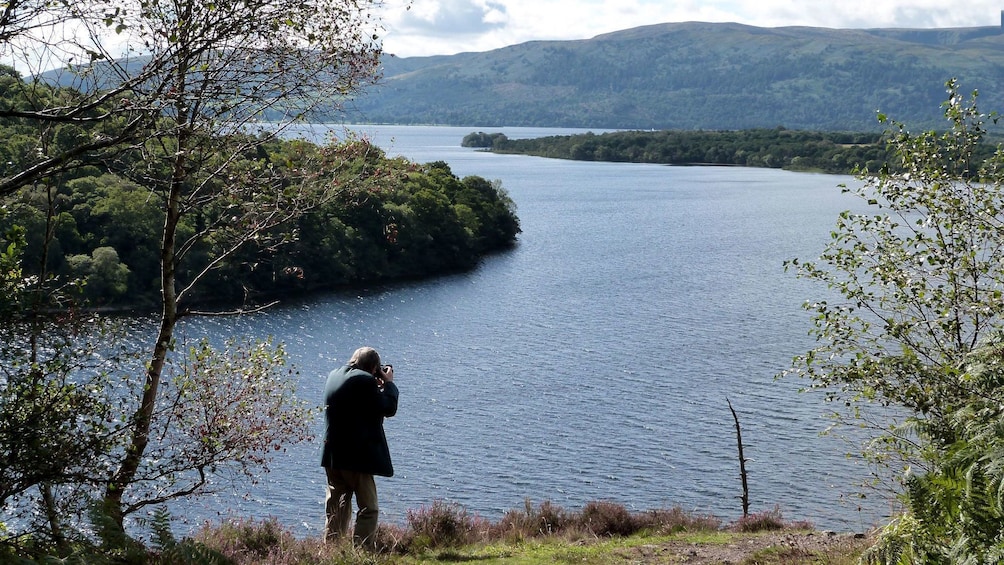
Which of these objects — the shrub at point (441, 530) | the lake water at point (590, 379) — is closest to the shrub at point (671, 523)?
the shrub at point (441, 530)

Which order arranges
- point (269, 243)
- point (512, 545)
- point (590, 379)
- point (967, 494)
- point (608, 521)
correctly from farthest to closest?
point (269, 243) < point (590, 379) < point (608, 521) < point (512, 545) < point (967, 494)

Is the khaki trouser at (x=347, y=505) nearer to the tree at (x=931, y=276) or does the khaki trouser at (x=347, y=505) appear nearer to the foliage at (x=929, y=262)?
the tree at (x=931, y=276)

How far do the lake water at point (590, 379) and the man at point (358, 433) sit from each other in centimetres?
322

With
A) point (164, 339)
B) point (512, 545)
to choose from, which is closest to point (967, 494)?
point (164, 339)

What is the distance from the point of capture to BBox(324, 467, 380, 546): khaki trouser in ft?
31.2

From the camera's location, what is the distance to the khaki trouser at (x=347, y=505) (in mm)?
9500

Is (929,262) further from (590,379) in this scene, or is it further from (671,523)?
(590,379)

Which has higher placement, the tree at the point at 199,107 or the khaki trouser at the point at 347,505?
the tree at the point at 199,107

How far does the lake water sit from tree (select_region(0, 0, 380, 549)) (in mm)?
1492

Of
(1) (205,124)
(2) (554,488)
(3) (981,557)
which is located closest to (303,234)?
(2) (554,488)

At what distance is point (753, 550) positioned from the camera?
Answer: 11.1 metres

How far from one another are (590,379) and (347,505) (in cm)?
3133

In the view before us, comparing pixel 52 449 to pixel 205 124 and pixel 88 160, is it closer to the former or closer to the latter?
pixel 88 160

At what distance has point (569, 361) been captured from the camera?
4388 centimetres
